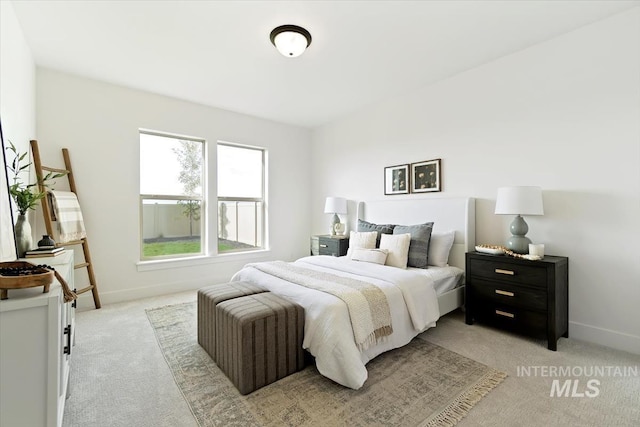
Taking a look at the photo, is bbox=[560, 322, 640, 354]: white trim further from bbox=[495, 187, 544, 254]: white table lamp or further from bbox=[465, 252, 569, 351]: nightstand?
bbox=[495, 187, 544, 254]: white table lamp

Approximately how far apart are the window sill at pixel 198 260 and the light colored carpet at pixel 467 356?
996mm

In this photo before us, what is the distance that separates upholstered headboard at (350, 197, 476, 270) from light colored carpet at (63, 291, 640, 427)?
2.75 feet

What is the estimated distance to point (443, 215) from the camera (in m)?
3.37

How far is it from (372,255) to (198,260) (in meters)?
2.60

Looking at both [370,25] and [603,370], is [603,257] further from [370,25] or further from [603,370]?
[370,25]

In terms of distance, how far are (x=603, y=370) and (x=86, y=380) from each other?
3625 mm

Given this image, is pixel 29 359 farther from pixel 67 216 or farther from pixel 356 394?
pixel 67 216

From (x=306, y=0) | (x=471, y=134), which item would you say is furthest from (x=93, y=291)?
(x=471, y=134)

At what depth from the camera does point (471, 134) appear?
325cm

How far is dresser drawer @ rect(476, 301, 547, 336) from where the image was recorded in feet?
7.92

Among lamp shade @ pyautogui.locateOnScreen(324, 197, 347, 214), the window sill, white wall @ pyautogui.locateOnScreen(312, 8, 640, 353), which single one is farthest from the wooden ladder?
white wall @ pyautogui.locateOnScreen(312, 8, 640, 353)

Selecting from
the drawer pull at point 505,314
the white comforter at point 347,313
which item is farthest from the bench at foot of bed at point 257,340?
the drawer pull at point 505,314

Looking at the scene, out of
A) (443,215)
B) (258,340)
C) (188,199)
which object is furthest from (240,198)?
(258,340)

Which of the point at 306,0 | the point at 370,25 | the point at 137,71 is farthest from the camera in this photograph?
the point at 137,71
